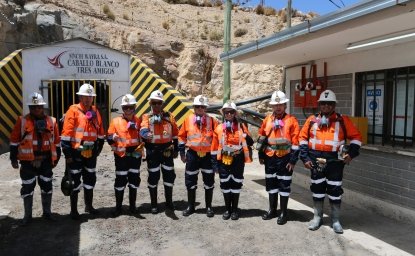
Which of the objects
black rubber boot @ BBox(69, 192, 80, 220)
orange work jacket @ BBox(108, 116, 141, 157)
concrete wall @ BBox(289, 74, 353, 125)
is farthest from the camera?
concrete wall @ BBox(289, 74, 353, 125)

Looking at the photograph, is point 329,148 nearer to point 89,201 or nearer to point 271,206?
point 271,206

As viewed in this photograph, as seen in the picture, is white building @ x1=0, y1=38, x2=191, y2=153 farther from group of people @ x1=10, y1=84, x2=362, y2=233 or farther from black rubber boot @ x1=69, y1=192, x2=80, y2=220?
black rubber boot @ x1=69, y1=192, x2=80, y2=220

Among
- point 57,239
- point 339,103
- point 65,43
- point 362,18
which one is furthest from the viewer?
point 65,43

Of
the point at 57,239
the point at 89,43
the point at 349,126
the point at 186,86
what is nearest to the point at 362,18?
the point at 349,126

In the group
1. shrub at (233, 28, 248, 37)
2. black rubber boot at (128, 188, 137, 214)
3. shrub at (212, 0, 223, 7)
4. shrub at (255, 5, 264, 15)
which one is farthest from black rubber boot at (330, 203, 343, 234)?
shrub at (212, 0, 223, 7)

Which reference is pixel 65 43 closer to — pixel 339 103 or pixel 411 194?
pixel 339 103

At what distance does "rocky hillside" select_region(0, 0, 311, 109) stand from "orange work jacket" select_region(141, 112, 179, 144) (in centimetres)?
956

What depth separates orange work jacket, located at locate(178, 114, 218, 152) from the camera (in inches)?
245

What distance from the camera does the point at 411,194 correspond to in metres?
5.79

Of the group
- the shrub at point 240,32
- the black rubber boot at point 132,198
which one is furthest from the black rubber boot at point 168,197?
the shrub at point 240,32

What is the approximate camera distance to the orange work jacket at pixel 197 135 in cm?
623

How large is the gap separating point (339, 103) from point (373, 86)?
823 mm

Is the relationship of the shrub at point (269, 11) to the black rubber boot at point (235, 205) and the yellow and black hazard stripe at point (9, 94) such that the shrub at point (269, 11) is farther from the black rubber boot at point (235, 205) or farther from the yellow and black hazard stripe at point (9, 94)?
the black rubber boot at point (235, 205)

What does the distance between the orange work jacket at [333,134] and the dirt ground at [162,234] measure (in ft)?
3.91
